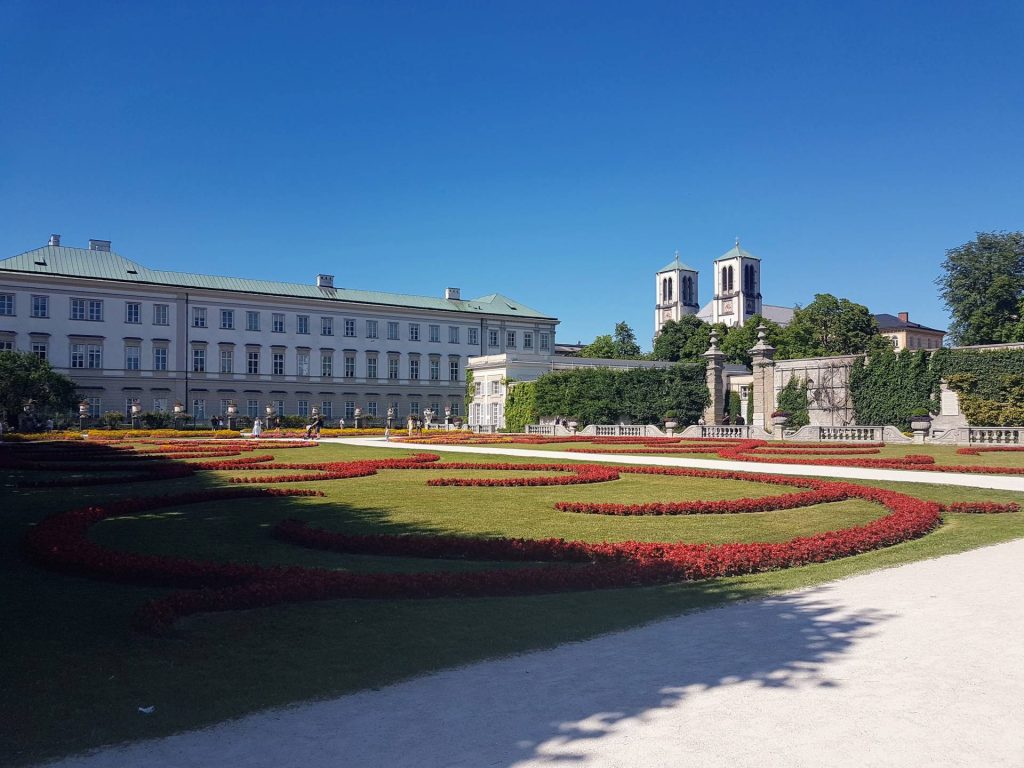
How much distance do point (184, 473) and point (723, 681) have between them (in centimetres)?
1694

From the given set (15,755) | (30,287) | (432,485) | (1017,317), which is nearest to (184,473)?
(432,485)

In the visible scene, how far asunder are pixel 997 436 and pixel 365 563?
→ 32281 mm

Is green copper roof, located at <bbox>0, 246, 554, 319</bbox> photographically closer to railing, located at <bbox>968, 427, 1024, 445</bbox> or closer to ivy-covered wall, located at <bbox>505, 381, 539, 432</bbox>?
ivy-covered wall, located at <bbox>505, 381, 539, 432</bbox>

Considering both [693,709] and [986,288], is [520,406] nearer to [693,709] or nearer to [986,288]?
[986,288]

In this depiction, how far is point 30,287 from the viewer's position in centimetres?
5931

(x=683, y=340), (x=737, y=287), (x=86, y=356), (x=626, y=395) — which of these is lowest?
(x=626, y=395)

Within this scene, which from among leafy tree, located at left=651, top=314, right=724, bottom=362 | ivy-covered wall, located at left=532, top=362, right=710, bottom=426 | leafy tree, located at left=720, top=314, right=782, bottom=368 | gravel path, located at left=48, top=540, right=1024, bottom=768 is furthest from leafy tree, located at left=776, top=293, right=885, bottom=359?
gravel path, located at left=48, top=540, right=1024, bottom=768

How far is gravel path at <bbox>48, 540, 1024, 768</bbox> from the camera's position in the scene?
3738mm

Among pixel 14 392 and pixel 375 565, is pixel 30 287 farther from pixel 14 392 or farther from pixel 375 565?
pixel 375 565

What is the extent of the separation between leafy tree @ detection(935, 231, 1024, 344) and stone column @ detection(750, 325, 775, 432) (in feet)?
88.5

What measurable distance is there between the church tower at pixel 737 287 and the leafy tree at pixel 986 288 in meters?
78.3

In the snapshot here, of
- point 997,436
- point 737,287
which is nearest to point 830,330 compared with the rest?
point 997,436

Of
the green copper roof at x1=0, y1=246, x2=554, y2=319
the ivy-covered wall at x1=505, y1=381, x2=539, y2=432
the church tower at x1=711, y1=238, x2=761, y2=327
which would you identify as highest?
the church tower at x1=711, y1=238, x2=761, y2=327

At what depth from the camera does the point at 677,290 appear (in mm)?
160000
